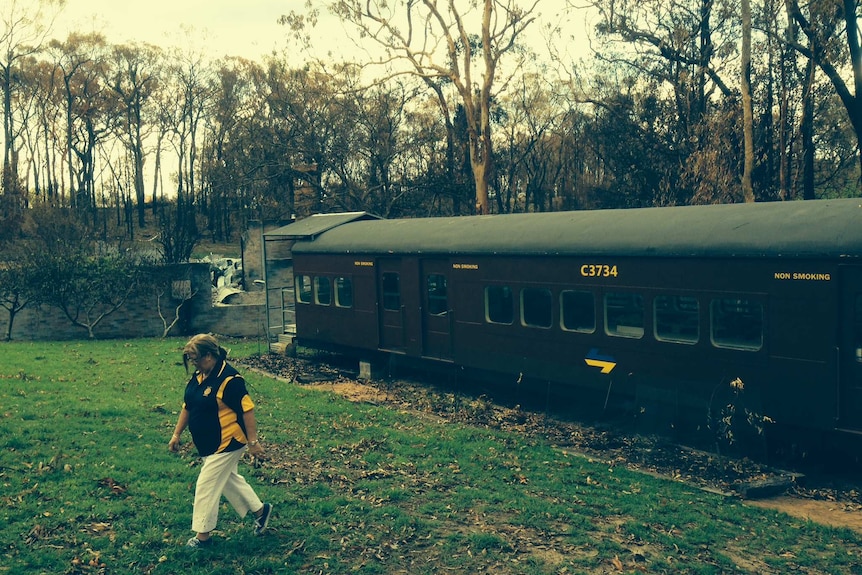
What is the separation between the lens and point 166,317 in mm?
27531

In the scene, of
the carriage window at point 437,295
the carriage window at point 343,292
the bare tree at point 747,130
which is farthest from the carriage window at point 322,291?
the bare tree at point 747,130

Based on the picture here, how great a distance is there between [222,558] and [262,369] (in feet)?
43.7

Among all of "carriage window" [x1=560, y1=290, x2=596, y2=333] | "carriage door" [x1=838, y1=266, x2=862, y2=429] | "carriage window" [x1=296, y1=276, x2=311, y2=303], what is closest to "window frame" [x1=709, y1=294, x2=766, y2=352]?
"carriage door" [x1=838, y1=266, x2=862, y2=429]

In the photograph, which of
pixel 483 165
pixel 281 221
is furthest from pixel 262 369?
pixel 483 165

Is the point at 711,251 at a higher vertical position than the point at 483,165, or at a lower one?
lower

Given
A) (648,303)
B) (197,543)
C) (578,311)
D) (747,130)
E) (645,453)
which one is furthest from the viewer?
(747,130)

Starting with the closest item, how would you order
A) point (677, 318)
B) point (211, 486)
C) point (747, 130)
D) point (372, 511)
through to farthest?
point (211, 486) → point (372, 511) → point (677, 318) → point (747, 130)

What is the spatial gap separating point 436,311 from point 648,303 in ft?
17.7

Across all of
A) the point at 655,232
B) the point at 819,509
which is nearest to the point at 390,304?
the point at 655,232

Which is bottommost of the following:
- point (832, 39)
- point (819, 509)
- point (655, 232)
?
point (819, 509)

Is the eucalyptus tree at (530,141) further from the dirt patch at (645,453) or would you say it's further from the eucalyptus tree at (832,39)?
the dirt patch at (645,453)

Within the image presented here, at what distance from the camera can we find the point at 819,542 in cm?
769

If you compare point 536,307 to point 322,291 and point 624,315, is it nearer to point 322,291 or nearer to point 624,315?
point 624,315

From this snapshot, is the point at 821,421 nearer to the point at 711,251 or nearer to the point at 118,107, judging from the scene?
the point at 711,251
